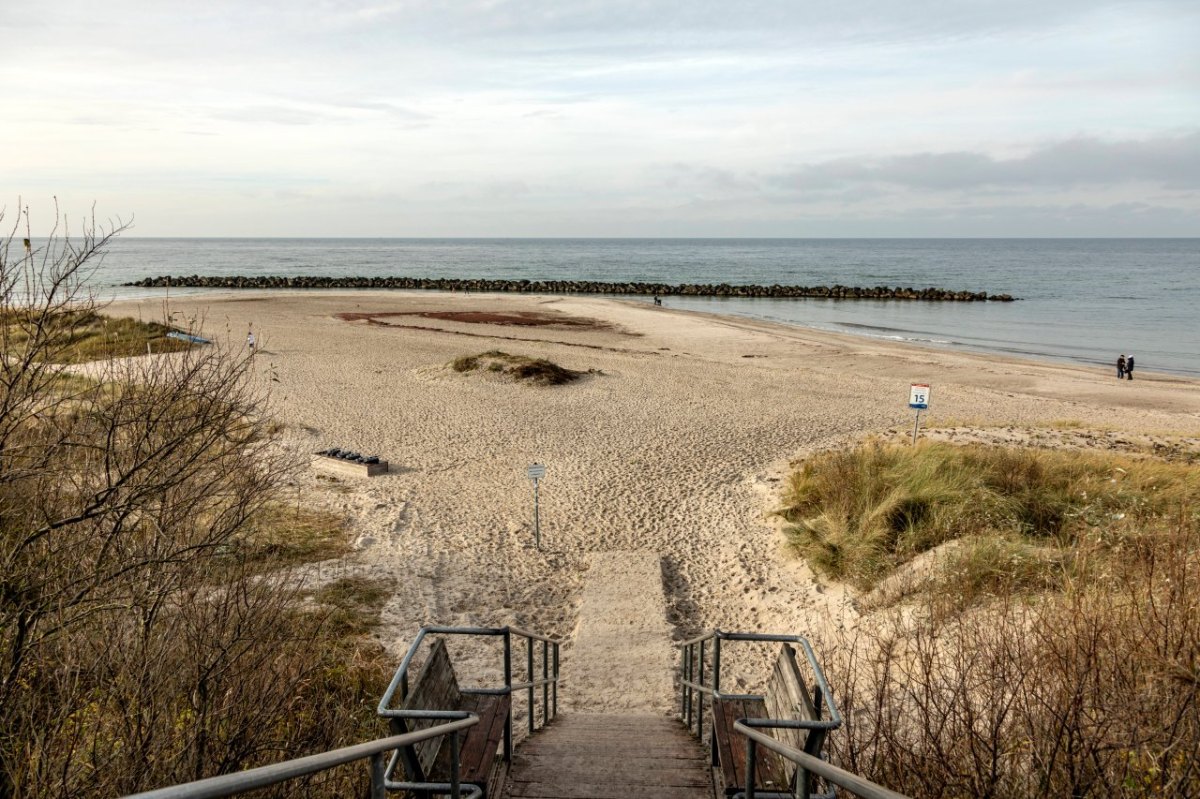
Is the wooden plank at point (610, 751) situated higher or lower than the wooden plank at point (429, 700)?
lower

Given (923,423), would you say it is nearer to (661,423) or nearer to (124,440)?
(661,423)

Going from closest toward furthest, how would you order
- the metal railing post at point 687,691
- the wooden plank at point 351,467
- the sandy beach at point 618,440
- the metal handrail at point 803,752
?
the metal handrail at point 803,752
the metal railing post at point 687,691
the sandy beach at point 618,440
the wooden plank at point 351,467

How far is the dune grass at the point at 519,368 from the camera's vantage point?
88.3ft

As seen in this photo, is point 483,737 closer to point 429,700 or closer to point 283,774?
point 429,700

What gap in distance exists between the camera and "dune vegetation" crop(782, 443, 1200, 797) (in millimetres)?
3992

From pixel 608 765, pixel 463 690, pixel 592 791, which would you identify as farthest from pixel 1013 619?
pixel 463 690

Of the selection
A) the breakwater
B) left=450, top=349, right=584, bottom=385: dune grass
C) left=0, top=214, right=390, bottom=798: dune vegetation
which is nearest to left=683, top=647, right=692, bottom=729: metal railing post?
left=0, top=214, right=390, bottom=798: dune vegetation

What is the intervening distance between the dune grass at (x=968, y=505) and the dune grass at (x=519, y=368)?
44.0 ft

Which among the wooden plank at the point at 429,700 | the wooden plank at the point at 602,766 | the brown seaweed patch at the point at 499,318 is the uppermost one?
the brown seaweed patch at the point at 499,318

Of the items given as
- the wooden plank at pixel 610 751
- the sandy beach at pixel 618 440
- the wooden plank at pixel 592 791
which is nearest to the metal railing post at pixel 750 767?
the wooden plank at pixel 592 791

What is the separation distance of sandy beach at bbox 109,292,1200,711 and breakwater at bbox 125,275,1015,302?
3147 cm

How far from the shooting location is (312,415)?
22.7 m

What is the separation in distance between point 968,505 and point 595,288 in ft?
218

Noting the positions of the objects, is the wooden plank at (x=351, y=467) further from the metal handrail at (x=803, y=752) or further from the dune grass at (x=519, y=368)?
the metal handrail at (x=803, y=752)
